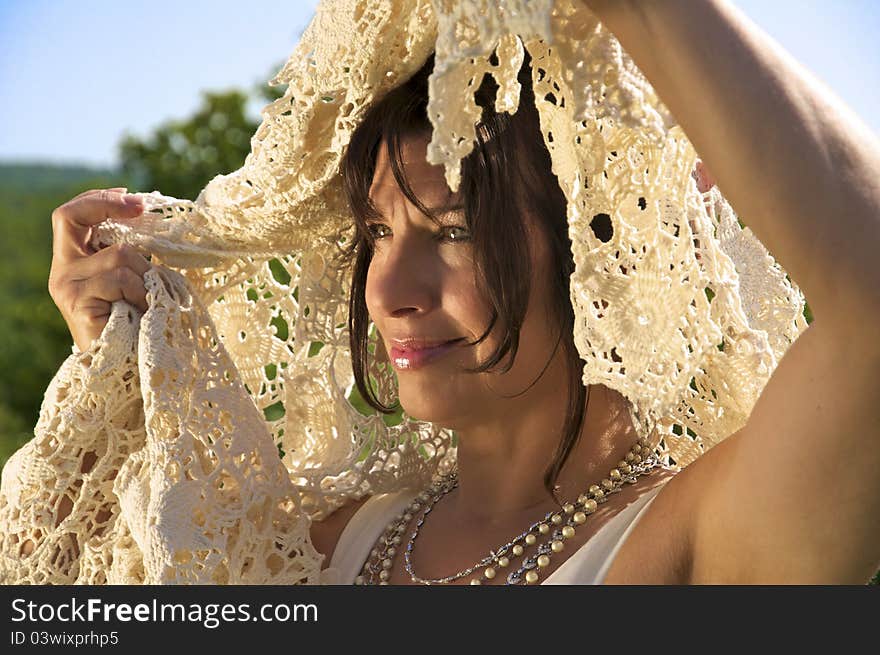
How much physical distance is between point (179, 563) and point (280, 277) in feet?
5.97

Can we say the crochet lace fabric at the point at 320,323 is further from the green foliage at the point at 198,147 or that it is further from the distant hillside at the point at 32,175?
the distant hillside at the point at 32,175

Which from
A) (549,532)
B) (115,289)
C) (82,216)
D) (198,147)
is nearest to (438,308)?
(549,532)

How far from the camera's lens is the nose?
132cm

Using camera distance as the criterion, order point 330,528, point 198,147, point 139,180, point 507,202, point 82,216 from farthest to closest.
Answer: point 139,180, point 198,147, point 330,528, point 82,216, point 507,202

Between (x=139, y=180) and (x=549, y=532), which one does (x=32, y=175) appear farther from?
(x=549, y=532)

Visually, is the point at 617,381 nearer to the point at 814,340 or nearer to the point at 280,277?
the point at 814,340

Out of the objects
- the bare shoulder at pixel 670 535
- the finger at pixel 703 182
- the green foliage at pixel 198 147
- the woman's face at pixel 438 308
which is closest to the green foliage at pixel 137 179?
the green foliage at pixel 198 147

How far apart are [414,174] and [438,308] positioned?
0.18 metres

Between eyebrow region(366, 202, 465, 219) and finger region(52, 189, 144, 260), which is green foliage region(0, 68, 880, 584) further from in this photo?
eyebrow region(366, 202, 465, 219)

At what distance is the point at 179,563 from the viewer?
132 cm

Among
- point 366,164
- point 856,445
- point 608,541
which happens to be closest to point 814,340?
point 856,445

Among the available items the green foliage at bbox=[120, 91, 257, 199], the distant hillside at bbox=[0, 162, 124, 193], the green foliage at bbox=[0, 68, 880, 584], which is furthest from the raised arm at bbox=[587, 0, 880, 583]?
the distant hillside at bbox=[0, 162, 124, 193]

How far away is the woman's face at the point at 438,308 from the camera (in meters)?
1.30

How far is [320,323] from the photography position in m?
1.64
